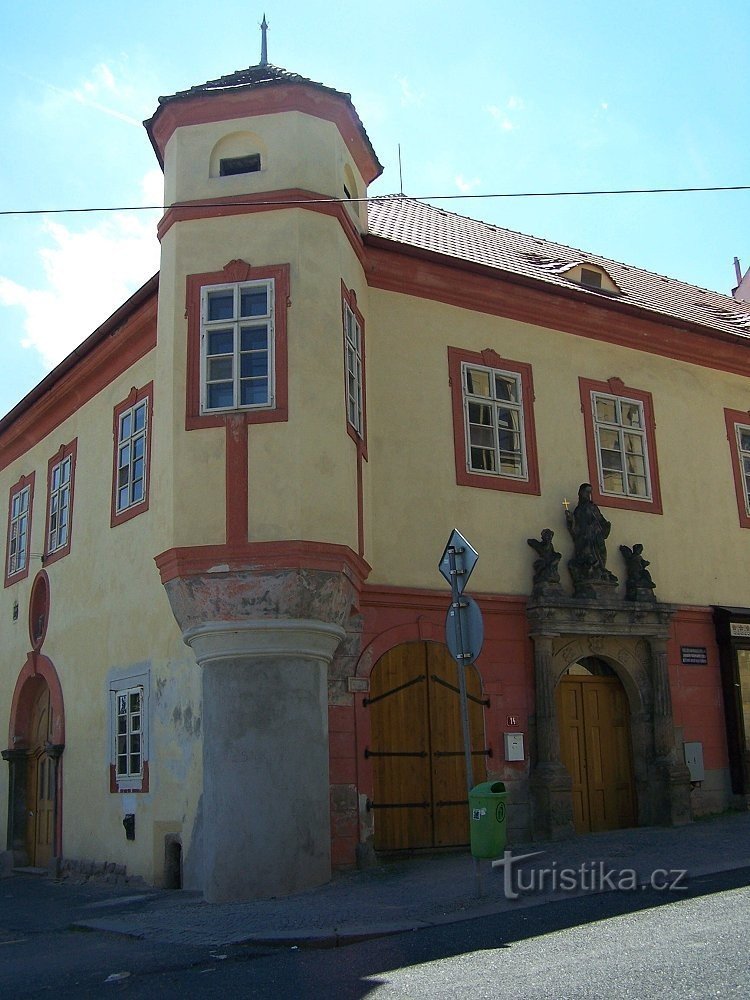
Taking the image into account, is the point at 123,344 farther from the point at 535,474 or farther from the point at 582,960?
the point at 582,960

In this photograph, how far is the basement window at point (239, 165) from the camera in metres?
13.6

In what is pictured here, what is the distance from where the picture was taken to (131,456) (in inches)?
626

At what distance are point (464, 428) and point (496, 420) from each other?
0.66 metres

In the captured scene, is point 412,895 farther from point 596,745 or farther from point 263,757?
point 596,745

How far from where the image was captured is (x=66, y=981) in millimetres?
7648

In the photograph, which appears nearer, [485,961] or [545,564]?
[485,961]

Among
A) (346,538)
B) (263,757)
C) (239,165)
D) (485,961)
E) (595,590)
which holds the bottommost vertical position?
(485,961)

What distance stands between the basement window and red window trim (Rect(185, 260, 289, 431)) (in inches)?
56.0

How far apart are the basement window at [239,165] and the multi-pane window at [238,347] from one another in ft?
5.54

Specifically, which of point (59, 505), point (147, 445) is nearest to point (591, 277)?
point (147, 445)

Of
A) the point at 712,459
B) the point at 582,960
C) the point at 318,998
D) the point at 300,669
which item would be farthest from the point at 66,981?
the point at 712,459

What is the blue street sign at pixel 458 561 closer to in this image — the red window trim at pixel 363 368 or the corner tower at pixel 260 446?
the corner tower at pixel 260 446

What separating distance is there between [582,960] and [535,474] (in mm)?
9262

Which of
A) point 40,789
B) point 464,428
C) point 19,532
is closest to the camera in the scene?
point 464,428
